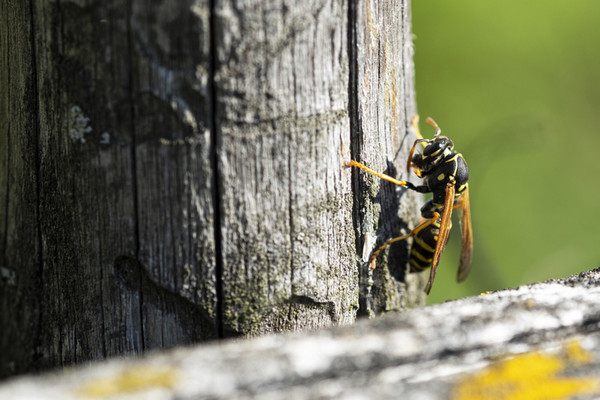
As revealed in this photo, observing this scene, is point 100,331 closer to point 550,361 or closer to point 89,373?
point 89,373

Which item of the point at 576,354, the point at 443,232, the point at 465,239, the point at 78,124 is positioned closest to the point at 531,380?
the point at 576,354

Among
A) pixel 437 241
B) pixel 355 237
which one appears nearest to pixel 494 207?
pixel 437 241

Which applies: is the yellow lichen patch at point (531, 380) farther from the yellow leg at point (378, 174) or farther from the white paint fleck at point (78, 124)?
the white paint fleck at point (78, 124)

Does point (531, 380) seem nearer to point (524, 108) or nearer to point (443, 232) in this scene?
point (443, 232)

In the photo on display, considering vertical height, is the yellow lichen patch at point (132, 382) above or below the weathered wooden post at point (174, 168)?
below

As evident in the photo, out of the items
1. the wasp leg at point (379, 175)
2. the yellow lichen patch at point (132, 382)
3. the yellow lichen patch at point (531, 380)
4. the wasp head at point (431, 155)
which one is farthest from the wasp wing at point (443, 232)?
the yellow lichen patch at point (132, 382)

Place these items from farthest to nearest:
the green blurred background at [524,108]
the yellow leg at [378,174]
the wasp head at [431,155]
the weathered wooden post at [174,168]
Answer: the green blurred background at [524,108], the wasp head at [431,155], the yellow leg at [378,174], the weathered wooden post at [174,168]

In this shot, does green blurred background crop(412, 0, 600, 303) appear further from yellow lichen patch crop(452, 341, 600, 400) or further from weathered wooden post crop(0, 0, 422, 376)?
yellow lichen patch crop(452, 341, 600, 400)
